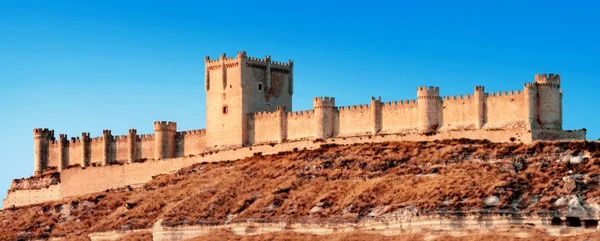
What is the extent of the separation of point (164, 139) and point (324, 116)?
15.2 m

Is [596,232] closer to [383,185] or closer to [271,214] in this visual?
[383,185]

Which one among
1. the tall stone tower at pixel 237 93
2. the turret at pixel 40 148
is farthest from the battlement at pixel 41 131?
the tall stone tower at pixel 237 93

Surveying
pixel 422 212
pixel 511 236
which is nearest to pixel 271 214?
pixel 422 212

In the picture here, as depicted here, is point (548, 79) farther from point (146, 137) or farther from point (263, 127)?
point (146, 137)

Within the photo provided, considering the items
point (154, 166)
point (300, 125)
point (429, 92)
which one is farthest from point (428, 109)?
point (154, 166)

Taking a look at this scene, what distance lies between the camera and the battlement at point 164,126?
101m

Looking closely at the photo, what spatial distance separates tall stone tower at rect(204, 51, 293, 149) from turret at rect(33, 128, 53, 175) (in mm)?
18310

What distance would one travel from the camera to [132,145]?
104 meters

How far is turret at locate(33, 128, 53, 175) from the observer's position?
359ft

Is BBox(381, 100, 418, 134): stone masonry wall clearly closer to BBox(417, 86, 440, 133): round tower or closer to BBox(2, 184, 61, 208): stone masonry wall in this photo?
BBox(417, 86, 440, 133): round tower

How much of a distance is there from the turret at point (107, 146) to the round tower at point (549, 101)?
122 ft

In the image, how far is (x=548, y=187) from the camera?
7112cm

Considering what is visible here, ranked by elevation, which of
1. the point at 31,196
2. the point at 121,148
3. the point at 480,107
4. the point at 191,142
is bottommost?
the point at 31,196

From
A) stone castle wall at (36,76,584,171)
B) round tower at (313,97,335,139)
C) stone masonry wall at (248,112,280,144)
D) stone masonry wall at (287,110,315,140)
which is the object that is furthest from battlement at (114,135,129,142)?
round tower at (313,97,335,139)
